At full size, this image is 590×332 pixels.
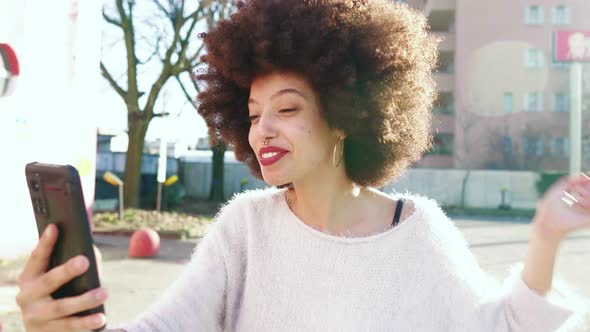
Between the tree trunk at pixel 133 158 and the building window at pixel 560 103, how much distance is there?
2327 centimetres

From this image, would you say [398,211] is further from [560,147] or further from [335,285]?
[560,147]

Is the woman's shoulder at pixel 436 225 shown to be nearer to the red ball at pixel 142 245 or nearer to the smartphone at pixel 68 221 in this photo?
the smartphone at pixel 68 221

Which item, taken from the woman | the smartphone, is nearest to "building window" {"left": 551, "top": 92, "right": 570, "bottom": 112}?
the woman

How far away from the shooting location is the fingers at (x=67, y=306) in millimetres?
1213

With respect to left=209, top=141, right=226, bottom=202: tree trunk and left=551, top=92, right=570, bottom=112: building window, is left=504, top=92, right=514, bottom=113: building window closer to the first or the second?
left=551, top=92, right=570, bottom=112: building window

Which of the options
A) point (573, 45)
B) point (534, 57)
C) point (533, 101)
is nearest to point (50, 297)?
point (573, 45)

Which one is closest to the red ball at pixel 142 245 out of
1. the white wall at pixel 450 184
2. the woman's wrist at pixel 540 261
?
the woman's wrist at pixel 540 261

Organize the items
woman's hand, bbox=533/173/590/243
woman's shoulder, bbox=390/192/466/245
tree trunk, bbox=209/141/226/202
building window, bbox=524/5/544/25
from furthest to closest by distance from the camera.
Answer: building window, bbox=524/5/544/25 < tree trunk, bbox=209/141/226/202 < woman's shoulder, bbox=390/192/466/245 < woman's hand, bbox=533/173/590/243

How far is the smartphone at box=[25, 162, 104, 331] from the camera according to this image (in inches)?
48.3

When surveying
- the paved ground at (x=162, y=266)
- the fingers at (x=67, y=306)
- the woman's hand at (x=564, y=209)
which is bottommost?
the paved ground at (x=162, y=266)

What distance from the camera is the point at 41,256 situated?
1256 millimetres

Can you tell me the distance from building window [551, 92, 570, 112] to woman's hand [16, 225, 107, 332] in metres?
33.2

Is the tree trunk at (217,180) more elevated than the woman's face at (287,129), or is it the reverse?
the woman's face at (287,129)

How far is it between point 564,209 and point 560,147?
31859mm
